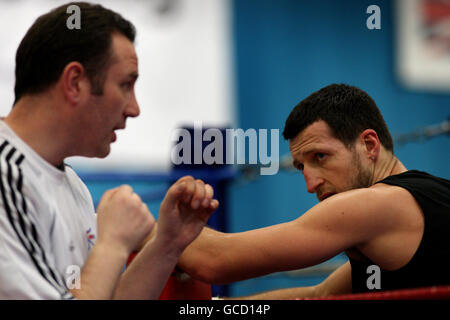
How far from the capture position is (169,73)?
14.1 ft

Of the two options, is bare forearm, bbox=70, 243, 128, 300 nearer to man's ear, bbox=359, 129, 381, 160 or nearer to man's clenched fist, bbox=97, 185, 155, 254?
man's clenched fist, bbox=97, 185, 155, 254

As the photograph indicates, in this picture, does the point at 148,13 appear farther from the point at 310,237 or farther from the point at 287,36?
the point at 310,237

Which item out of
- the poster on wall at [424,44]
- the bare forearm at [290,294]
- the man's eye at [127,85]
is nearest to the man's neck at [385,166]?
the bare forearm at [290,294]

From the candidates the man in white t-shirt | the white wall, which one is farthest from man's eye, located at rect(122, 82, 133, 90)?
the white wall

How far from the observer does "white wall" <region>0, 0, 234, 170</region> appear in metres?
4.09

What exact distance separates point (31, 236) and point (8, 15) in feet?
10.9

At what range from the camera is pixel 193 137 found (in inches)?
87.1

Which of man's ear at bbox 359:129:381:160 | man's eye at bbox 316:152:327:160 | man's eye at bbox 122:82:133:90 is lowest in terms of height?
man's eye at bbox 316:152:327:160

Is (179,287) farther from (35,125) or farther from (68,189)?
(35,125)

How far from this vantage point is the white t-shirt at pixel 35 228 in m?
0.89

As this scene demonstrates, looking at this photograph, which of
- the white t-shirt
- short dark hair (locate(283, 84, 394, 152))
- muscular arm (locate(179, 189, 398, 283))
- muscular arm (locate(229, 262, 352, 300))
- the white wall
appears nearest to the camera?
the white t-shirt

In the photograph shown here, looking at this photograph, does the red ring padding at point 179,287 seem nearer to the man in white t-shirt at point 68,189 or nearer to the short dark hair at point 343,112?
the man in white t-shirt at point 68,189

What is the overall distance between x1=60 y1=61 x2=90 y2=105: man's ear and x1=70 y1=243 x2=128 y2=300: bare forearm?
31 centimetres
